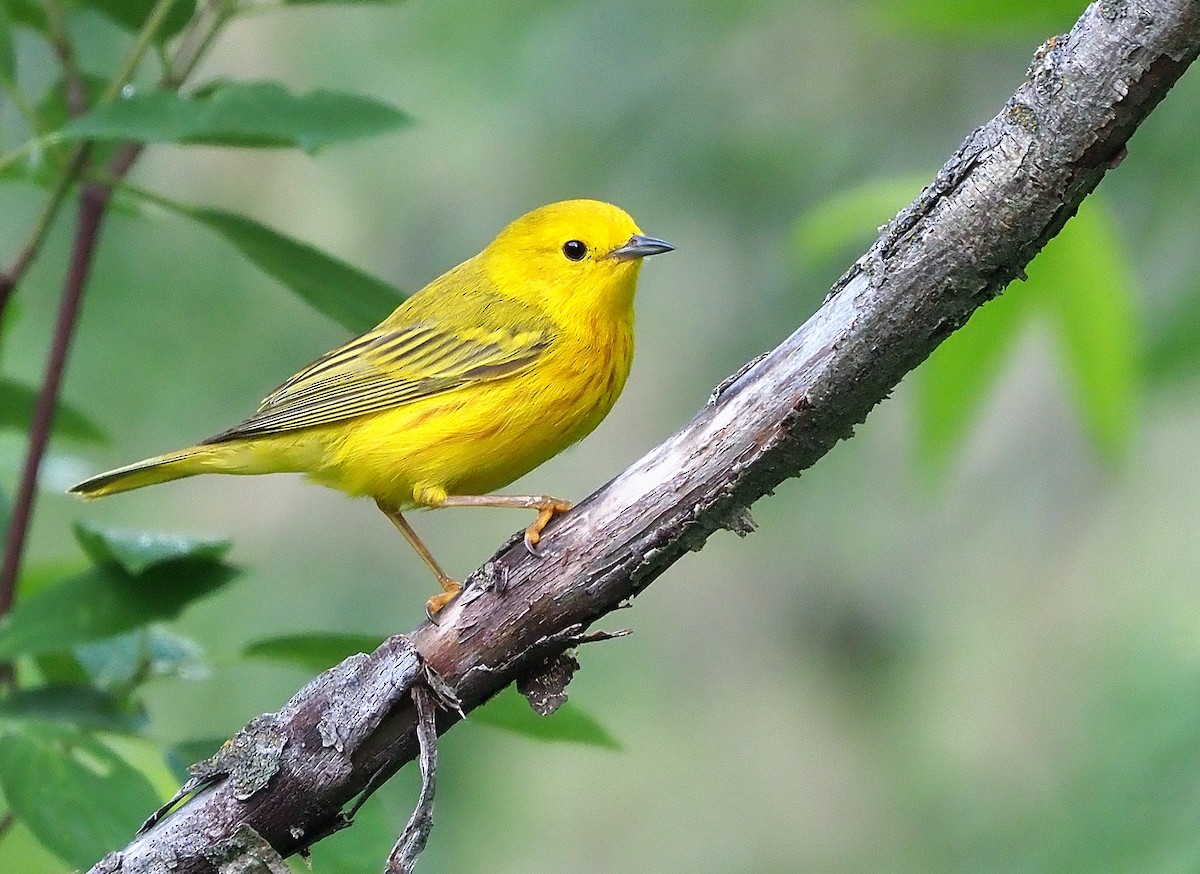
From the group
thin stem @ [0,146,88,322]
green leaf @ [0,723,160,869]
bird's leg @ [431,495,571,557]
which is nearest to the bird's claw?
bird's leg @ [431,495,571,557]

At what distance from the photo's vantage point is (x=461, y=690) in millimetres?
2336

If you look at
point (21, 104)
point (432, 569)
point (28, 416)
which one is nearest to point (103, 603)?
point (432, 569)

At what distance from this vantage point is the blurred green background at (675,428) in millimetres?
5355

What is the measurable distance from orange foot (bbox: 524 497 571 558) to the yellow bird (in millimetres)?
491

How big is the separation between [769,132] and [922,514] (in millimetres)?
1989

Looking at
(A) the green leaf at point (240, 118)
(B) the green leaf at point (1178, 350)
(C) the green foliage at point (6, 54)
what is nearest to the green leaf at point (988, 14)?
(B) the green leaf at point (1178, 350)

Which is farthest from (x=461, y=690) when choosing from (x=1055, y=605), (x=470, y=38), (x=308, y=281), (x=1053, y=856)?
(x=1055, y=605)

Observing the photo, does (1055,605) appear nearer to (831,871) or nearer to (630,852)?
(831,871)

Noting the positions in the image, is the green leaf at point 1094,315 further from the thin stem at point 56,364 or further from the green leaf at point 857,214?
the thin stem at point 56,364

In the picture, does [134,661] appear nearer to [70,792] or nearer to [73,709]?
[73,709]

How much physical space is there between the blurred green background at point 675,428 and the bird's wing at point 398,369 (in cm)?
81

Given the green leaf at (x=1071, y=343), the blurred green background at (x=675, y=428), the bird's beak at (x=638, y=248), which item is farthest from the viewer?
the blurred green background at (x=675, y=428)

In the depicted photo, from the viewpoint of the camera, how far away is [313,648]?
9.27 feet

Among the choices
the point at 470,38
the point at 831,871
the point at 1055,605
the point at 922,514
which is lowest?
the point at 831,871
